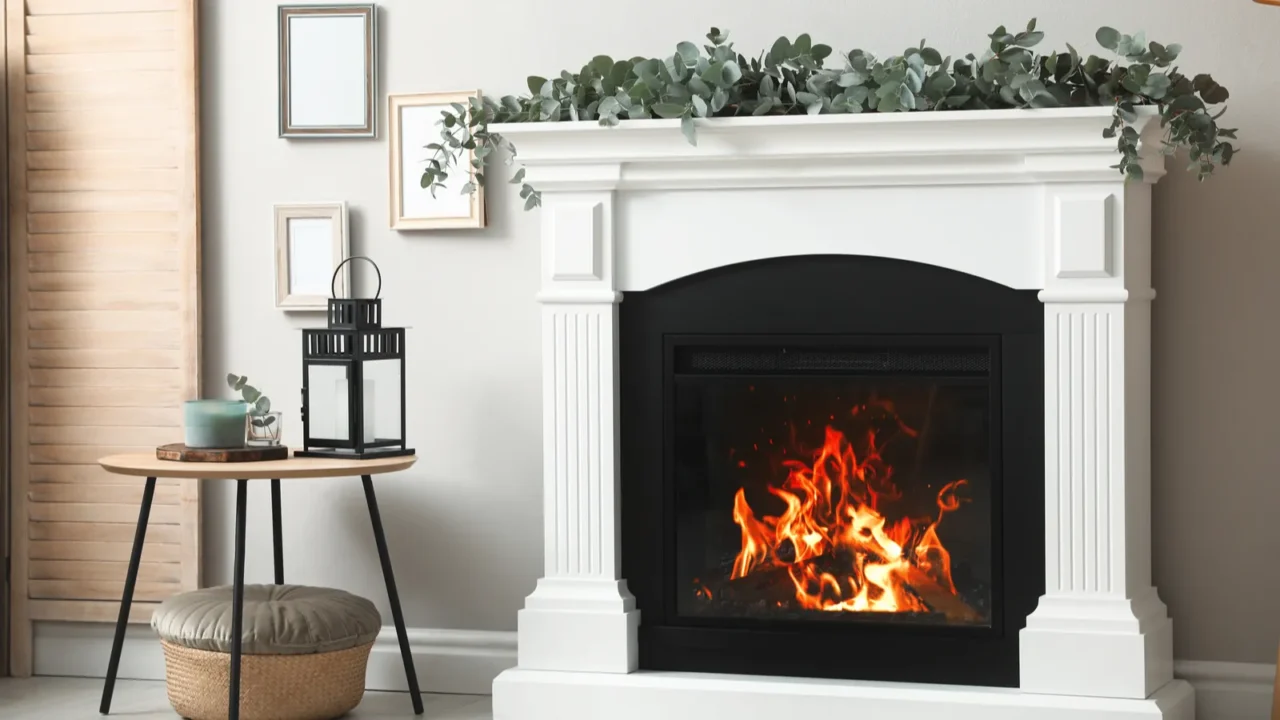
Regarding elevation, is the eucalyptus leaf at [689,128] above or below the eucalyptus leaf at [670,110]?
below

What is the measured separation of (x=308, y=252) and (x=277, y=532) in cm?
70

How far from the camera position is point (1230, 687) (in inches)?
125

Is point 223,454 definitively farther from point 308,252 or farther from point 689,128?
point 689,128

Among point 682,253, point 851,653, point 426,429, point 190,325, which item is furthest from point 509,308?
point 851,653

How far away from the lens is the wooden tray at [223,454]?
10.5 ft

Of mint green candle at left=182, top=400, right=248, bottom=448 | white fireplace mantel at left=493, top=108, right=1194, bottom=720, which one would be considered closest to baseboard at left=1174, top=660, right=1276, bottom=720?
white fireplace mantel at left=493, top=108, right=1194, bottom=720

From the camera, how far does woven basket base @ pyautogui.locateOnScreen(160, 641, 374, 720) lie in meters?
3.18

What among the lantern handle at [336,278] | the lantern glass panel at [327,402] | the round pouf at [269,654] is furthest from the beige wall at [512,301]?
the round pouf at [269,654]

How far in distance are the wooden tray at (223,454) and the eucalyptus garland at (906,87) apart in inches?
32.3

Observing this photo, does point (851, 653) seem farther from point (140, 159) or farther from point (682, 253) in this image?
point (140, 159)

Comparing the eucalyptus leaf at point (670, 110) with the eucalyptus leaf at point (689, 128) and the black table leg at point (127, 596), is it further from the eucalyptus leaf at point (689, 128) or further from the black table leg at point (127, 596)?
the black table leg at point (127, 596)

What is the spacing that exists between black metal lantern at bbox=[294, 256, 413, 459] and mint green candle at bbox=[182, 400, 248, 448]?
0.16 metres

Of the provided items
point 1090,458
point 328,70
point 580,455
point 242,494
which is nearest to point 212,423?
point 242,494

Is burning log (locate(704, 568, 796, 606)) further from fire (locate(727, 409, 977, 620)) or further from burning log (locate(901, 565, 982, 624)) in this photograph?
burning log (locate(901, 565, 982, 624))
